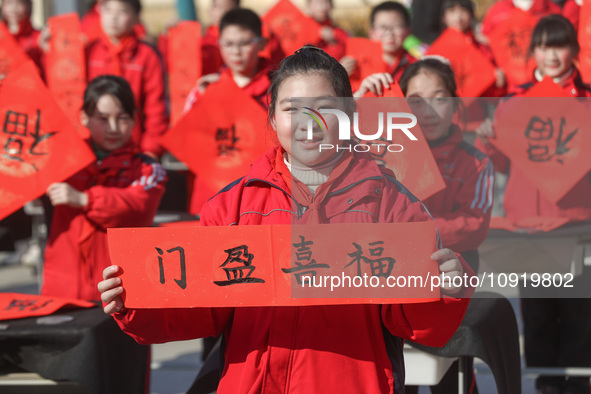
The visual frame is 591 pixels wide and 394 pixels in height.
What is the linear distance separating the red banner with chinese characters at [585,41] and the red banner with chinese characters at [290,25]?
240 centimetres

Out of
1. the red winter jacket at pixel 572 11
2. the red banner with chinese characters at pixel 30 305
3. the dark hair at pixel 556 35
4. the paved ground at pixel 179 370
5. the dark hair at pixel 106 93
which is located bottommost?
the paved ground at pixel 179 370

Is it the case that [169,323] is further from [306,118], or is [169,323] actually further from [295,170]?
[306,118]

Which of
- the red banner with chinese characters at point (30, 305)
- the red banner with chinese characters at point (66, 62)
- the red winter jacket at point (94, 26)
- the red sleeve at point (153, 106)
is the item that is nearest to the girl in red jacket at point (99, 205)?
the red banner with chinese characters at point (30, 305)

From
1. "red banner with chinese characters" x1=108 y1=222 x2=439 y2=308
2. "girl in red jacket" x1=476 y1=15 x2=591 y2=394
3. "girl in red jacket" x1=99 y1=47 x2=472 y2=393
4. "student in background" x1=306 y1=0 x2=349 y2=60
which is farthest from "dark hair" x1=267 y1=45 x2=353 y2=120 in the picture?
"student in background" x1=306 y1=0 x2=349 y2=60

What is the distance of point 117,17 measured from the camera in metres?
5.36

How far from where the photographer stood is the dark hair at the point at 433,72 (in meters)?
2.95

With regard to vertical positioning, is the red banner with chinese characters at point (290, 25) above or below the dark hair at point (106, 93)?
above

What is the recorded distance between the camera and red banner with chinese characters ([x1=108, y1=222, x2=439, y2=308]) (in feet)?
5.54

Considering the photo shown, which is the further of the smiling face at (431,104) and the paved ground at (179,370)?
the paved ground at (179,370)

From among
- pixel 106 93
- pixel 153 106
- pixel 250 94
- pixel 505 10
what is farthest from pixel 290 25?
pixel 106 93

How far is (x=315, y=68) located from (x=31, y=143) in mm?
1639

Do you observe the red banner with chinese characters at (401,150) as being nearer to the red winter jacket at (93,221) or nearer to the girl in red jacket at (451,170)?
the girl in red jacket at (451,170)

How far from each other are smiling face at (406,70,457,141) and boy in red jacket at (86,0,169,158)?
8.68ft

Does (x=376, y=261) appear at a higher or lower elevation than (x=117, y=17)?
lower
